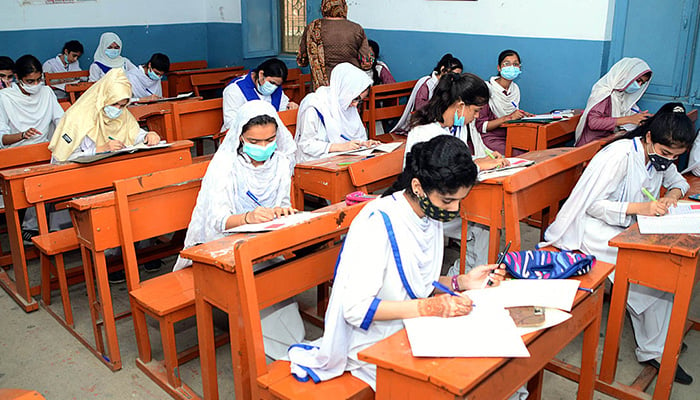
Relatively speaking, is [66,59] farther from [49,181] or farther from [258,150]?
[258,150]

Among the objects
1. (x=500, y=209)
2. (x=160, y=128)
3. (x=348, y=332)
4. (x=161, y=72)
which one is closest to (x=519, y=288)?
(x=348, y=332)

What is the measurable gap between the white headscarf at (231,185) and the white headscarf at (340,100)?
1.30 m

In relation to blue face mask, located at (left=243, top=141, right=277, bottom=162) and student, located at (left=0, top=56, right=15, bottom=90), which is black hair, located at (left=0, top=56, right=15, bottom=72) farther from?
blue face mask, located at (left=243, top=141, right=277, bottom=162)

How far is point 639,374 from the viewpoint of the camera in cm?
277

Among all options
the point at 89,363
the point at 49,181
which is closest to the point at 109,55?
the point at 49,181

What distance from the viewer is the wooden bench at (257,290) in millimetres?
1870

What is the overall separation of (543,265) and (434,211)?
0.46 meters

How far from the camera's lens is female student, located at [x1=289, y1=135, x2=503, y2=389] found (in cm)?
177

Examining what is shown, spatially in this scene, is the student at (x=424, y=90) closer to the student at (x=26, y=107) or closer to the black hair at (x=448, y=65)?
the black hair at (x=448, y=65)

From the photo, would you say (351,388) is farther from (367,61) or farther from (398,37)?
(398,37)

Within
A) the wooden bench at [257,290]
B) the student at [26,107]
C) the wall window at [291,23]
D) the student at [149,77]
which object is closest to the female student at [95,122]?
the student at [26,107]

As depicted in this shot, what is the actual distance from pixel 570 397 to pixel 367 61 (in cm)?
358

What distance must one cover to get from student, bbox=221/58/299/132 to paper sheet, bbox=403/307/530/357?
11.1 feet

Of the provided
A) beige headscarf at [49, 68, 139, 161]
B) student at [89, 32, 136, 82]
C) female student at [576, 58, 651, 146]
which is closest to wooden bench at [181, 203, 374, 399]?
beige headscarf at [49, 68, 139, 161]
